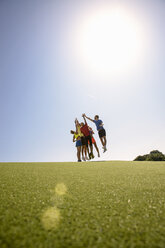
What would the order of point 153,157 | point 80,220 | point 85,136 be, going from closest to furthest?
point 80,220, point 85,136, point 153,157

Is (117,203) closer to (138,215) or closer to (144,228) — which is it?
(138,215)

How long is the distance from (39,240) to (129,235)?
56 centimetres

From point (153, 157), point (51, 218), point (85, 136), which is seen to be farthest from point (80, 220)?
point (153, 157)

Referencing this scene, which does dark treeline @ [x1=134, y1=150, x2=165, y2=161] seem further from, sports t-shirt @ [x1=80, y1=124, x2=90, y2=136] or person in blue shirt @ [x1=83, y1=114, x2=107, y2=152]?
sports t-shirt @ [x1=80, y1=124, x2=90, y2=136]

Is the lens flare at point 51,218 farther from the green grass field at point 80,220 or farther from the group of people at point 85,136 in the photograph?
the group of people at point 85,136

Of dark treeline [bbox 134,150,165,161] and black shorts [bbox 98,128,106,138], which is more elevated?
black shorts [bbox 98,128,106,138]

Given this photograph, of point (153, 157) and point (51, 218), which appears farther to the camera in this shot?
point (153, 157)

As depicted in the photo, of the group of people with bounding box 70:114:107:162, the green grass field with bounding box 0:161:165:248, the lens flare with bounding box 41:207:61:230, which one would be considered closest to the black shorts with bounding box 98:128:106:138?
the group of people with bounding box 70:114:107:162

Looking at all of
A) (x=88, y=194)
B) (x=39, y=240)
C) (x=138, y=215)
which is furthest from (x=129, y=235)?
(x=88, y=194)

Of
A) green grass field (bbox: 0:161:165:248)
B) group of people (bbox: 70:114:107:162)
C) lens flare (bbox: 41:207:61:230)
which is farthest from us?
group of people (bbox: 70:114:107:162)

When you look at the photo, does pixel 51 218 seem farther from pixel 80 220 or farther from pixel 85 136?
pixel 85 136

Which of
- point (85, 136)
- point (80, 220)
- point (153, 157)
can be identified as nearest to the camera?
point (80, 220)

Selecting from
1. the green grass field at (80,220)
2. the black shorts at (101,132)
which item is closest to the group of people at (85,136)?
Answer: the black shorts at (101,132)

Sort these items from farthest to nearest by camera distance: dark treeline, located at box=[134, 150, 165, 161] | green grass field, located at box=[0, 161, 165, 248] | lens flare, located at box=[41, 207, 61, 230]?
1. dark treeline, located at box=[134, 150, 165, 161]
2. lens flare, located at box=[41, 207, 61, 230]
3. green grass field, located at box=[0, 161, 165, 248]
